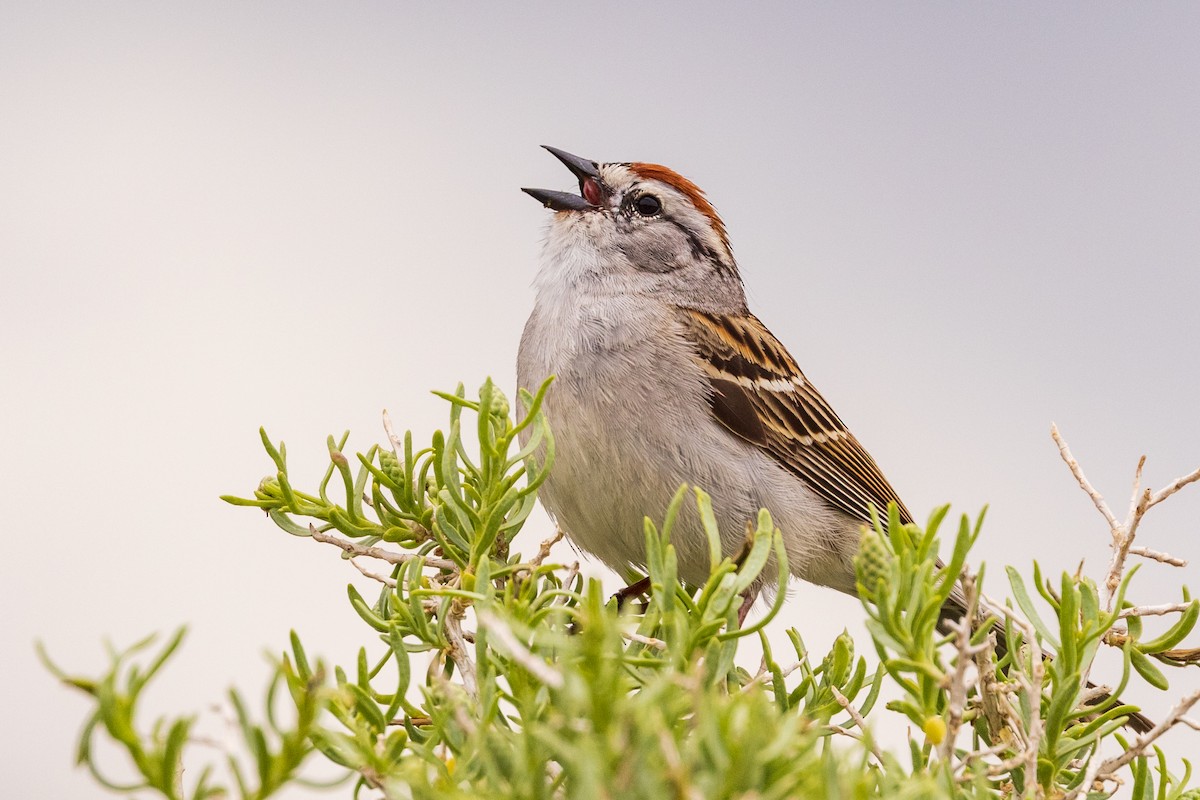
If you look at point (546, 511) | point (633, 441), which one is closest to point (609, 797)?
point (633, 441)

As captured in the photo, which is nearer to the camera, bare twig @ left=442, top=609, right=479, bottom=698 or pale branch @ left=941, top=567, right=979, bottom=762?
pale branch @ left=941, top=567, right=979, bottom=762

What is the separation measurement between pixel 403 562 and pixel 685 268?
229 centimetres

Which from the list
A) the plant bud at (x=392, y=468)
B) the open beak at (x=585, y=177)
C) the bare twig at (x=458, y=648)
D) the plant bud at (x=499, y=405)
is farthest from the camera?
the open beak at (x=585, y=177)

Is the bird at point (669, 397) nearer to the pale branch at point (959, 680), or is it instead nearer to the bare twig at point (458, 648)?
the bare twig at point (458, 648)

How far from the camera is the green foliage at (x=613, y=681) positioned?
84cm

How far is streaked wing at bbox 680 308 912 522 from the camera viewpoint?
317 centimetres

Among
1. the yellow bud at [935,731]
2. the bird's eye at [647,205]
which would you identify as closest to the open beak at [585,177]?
the bird's eye at [647,205]

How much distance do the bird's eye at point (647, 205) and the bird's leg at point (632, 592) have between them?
137 centimetres

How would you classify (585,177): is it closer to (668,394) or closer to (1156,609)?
(668,394)

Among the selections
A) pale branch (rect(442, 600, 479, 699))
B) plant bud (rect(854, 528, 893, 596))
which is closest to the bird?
pale branch (rect(442, 600, 479, 699))

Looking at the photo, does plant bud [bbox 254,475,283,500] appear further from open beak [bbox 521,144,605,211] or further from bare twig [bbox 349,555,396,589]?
open beak [bbox 521,144,605,211]

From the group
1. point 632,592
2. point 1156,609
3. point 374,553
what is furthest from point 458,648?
point 632,592

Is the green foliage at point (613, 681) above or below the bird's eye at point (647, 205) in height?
below

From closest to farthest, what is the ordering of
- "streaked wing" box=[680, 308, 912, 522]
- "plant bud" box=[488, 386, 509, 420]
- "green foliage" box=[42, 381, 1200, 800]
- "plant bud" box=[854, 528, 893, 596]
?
"green foliage" box=[42, 381, 1200, 800] → "plant bud" box=[854, 528, 893, 596] → "plant bud" box=[488, 386, 509, 420] → "streaked wing" box=[680, 308, 912, 522]
